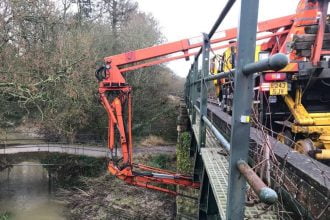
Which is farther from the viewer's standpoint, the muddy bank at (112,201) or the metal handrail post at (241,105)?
the muddy bank at (112,201)

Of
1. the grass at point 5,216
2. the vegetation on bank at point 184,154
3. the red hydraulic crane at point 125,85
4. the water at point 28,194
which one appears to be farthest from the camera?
the water at point 28,194

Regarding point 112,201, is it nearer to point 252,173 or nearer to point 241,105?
point 241,105

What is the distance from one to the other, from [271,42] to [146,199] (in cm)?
890

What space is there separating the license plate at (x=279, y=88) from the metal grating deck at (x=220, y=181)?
1808 mm

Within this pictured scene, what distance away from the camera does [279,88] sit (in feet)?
Result: 17.8

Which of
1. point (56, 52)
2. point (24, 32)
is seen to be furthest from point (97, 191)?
point (24, 32)

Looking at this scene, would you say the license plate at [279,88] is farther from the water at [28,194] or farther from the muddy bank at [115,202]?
the water at [28,194]

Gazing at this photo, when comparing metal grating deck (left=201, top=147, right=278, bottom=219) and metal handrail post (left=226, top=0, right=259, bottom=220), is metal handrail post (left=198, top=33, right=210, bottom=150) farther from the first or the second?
metal handrail post (left=226, top=0, right=259, bottom=220)

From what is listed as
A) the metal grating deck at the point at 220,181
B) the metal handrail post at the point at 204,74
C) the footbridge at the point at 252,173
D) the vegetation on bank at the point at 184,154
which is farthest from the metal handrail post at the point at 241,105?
the vegetation on bank at the point at 184,154

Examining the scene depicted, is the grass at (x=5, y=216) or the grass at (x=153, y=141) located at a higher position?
the grass at (x=153, y=141)

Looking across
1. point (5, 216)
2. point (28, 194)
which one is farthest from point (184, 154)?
point (28, 194)

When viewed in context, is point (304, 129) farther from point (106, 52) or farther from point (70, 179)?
point (106, 52)

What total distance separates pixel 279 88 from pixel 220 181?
3.07m

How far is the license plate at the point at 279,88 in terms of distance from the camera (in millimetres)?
5414
